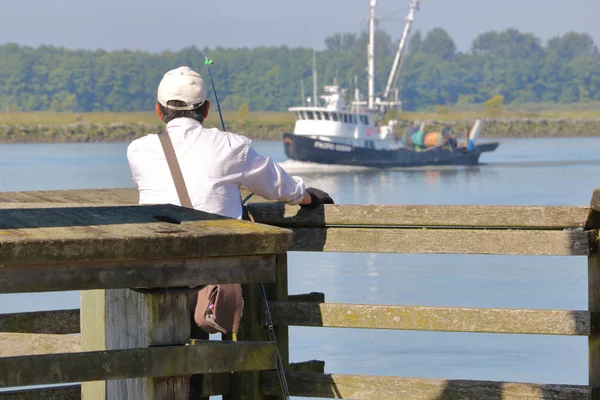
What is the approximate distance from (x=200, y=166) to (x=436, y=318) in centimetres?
85

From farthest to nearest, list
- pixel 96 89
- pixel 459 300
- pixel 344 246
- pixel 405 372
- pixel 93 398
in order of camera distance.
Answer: pixel 96 89
pixel 459 300
pixel 405 372
pixel 344 246
pixel 93 398

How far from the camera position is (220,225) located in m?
2.82

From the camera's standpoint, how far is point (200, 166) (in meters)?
3.61

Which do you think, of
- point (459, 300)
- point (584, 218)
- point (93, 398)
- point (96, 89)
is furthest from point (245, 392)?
point (96, 89)

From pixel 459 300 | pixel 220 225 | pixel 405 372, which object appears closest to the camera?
pixel 220 225

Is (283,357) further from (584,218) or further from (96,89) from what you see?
(96,89)

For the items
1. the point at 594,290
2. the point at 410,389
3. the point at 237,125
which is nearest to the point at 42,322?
the point at 410,389

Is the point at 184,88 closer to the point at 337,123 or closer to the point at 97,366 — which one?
the point at 97,366

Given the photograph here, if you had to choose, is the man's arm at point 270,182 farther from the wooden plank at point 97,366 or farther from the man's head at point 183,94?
the wooden plank at point 97,366

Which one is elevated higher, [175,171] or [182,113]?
[182,113]

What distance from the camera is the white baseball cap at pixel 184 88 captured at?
145 inches

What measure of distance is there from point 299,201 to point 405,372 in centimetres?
627

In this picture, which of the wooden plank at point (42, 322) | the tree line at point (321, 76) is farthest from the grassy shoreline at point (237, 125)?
the wooden plank at point (42, 322)

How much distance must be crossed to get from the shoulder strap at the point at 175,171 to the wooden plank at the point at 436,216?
0.50m
